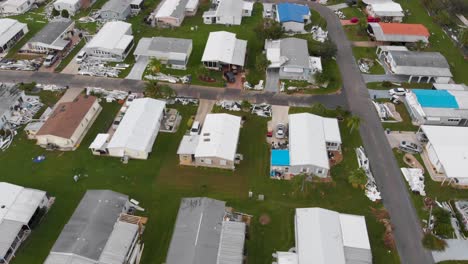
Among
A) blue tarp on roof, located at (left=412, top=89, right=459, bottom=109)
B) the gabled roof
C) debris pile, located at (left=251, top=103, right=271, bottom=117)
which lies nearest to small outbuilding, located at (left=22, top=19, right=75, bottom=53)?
the gabled roof

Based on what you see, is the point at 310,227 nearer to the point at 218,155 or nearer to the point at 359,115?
the point at 218,155

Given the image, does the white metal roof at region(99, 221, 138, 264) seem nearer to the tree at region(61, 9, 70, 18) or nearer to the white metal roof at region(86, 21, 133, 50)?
the white metal roof at region(86, 21, 133, 50)

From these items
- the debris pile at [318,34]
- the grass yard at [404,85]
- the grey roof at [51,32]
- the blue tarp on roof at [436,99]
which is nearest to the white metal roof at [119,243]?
the blue tarp on roof at [436,99]

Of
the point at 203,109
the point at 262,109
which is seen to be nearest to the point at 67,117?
the point at 203,109

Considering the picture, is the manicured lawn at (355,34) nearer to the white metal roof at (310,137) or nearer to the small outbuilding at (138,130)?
the white metal roof at (310,137)

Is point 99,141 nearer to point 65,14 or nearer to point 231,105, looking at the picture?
point 231,105

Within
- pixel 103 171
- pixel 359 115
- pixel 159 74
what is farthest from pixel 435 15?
→ pixel 103 171

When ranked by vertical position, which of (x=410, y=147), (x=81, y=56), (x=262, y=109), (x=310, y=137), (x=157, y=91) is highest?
(x=81, y=56)

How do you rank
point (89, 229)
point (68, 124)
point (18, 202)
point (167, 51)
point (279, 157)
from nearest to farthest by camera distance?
point (89, 229) < point (18, 202) < point (279, 157) < point (68, 124) < point (167, 51)
